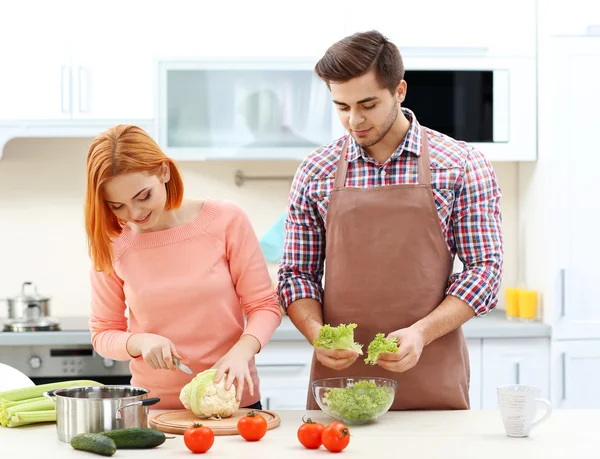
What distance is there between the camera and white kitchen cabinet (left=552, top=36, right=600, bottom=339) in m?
Answer: 3.67

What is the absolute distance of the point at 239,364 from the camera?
203 cm

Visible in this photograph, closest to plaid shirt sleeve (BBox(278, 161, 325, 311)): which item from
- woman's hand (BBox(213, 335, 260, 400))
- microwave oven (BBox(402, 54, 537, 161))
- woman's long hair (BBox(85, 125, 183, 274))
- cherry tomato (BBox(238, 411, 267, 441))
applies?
woman's hand (BBox(213, 335, 260, 400))

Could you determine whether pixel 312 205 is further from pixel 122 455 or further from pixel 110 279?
pixel 122 455

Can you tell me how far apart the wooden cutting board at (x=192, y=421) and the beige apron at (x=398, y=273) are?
0.39 meters

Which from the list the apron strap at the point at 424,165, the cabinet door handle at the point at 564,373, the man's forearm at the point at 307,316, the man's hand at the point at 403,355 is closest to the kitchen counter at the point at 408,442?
the man's hand at the point at 403,355

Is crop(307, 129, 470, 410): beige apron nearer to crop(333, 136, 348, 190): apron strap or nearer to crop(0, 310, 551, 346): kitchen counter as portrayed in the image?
crop(333, 136, 348, 190): apron strap

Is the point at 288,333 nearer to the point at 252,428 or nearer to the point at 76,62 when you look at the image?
the point at 76,62

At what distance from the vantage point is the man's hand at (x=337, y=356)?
205cm

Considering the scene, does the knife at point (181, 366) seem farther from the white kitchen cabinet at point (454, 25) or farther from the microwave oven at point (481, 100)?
the white kitchen cabinet at point (454, 25)

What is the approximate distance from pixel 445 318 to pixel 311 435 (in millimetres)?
559

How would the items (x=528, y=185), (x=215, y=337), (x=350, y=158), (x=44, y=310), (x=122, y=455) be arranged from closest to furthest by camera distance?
(x=122, y=455) < (x=215, y=337) < (x=350, y=158) < (x=44, y=310) < (x=528, y=185)

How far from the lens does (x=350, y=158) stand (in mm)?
2324

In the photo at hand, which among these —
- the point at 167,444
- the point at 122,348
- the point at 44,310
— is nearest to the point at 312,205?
the point at 122,348

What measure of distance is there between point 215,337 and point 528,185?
2.32 metres
